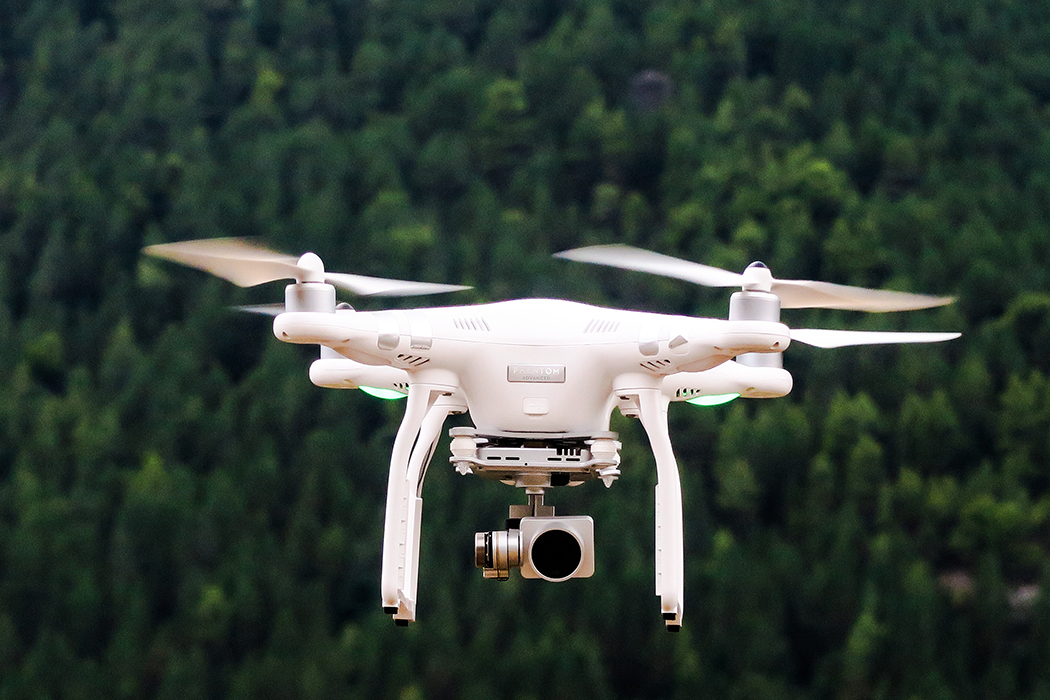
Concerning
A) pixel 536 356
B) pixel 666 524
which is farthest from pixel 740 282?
pixel 666 524

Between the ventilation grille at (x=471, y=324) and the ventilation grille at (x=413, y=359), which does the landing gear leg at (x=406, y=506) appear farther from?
the ventilation grille at (x=471, y=324)

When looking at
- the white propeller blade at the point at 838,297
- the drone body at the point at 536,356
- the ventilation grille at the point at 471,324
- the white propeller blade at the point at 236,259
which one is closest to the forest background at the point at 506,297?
the white propeller blade at the point at 838,297

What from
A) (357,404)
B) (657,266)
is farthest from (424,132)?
(657,266)

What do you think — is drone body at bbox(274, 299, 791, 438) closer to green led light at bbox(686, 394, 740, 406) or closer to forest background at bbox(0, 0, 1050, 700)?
green led light at bbox(686, 394, 740, 406)

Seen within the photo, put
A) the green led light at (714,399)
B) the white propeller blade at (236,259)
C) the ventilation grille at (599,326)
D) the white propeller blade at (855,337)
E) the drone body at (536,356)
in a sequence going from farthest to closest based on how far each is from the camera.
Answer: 1. the white propeller blade at (855,337)
2. the green led light at (714,399)
3. the ventilation grille at (599,326)
4. the drone body at (536,356)
5. the white propeller blade at (236,259)

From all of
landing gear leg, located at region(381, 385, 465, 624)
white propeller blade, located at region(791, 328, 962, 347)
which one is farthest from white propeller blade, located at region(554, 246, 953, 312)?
landing gear leg, located at region(381, 385, 465, 624)

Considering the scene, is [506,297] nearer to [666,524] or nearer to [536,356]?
[536,356]
